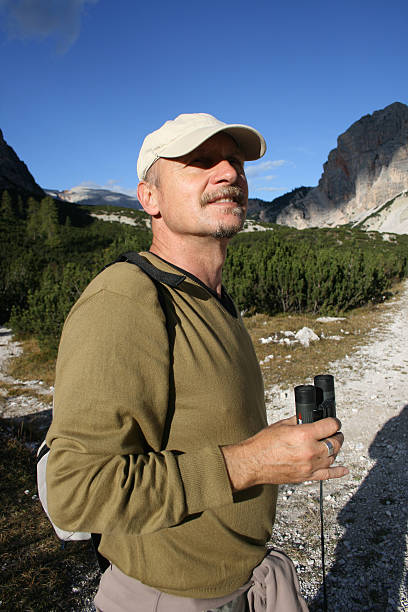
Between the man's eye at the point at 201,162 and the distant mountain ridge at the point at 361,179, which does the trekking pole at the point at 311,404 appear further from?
the distant mountain ridge at the point at 361,179

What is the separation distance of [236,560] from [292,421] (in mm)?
444

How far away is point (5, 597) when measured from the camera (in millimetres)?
2389

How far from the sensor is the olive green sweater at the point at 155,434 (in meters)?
0.79

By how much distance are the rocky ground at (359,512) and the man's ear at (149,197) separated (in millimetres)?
2571

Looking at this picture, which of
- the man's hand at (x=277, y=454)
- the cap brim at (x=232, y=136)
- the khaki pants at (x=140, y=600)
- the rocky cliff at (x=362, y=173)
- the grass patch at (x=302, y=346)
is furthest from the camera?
the rocky cliff at (x=362, y=173)

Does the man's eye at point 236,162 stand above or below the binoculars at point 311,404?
above

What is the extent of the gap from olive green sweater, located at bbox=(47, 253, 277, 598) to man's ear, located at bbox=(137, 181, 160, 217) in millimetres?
385

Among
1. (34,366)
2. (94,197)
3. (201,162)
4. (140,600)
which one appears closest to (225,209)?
(201,162)

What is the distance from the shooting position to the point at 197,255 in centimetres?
133

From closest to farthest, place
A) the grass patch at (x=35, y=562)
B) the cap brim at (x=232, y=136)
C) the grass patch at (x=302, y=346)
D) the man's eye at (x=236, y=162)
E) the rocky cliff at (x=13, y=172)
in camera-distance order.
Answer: the cap brim at (x=232, y=136) → the man's eye at (x=236, y=162) → the grass patch at (x=35, y=562) → the grass patch at (x=302, y=346) → the rocky cliff at (x=13, y=172)

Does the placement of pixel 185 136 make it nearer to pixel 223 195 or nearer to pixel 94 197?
pixel 223 195

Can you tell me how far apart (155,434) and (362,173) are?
9294cm

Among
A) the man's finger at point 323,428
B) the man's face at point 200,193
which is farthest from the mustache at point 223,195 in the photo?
the man's finger at point 323,428

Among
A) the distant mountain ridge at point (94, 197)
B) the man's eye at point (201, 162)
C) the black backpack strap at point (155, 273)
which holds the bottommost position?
the black backpack strap at point (155, 273)
